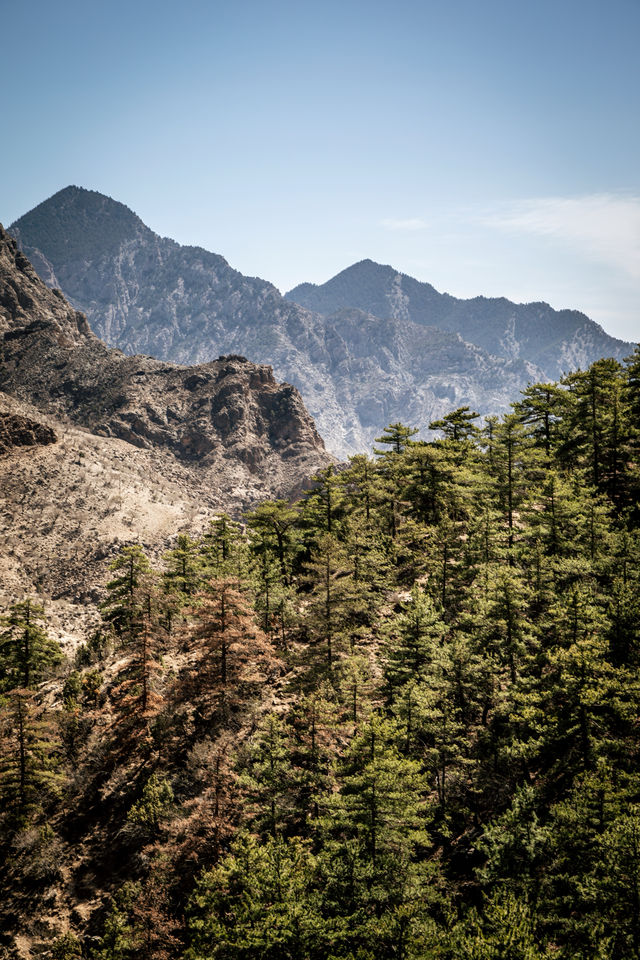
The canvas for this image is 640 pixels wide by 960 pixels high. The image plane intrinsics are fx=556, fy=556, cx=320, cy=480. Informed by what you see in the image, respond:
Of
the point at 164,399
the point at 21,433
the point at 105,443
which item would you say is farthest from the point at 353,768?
the point at 164,399

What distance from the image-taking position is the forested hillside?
49.1 ft

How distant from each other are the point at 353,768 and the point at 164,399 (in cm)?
14732

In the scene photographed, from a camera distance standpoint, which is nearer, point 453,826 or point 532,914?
point 532,914

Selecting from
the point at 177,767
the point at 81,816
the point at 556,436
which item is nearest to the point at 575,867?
the point at 177,767

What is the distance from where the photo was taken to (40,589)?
70.7m

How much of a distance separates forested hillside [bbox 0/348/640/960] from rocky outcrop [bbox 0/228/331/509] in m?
103

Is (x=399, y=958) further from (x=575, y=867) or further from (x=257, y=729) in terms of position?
(x=257, y=729)

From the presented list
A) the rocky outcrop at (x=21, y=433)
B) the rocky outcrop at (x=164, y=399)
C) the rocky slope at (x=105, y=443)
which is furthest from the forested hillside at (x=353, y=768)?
the rocky outcrop at (x=164, y=399)

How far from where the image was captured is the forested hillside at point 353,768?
590 inches

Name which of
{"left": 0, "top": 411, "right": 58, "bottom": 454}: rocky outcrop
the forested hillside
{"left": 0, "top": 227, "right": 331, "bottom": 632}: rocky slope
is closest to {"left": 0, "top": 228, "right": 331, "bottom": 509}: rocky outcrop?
{"left": 0, "top": 227, "right": 331, "bottom": 632}: rocky slope

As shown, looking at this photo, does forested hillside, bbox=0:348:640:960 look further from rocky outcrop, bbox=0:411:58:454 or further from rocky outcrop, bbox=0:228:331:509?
rocky outcrop, bbox=0:228:331:509

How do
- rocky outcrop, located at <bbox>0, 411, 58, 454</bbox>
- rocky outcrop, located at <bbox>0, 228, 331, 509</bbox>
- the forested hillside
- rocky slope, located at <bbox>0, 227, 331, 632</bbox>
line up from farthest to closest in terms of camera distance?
rocky outcrop, located at <bbox>0, 228, 331, 509</bbox> < rocky outcrop, located at <bbox>0, 411, 58, 454</bbox> < rocky slope, located at <bbox>0, 227, 331, 632</bbox> < the forested hillside

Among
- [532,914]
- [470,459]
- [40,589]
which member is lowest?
[40,589]

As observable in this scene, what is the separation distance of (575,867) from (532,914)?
2.19 meters
